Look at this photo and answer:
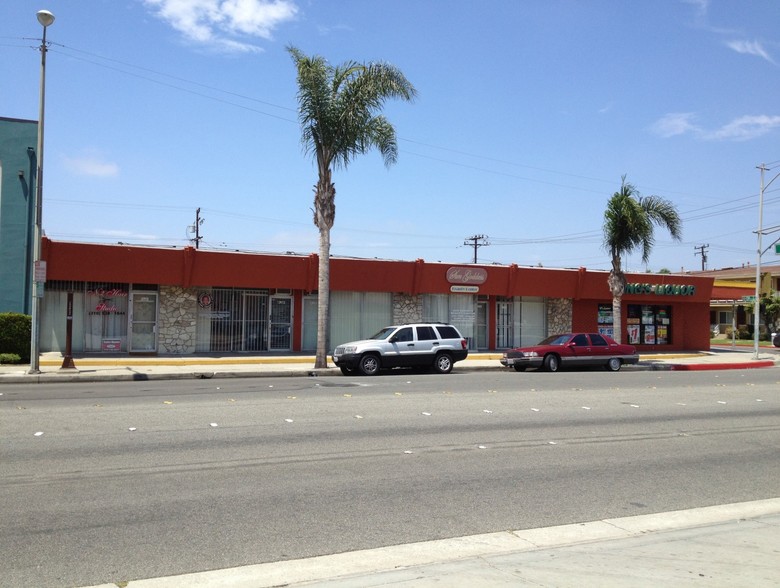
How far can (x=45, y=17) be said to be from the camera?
19297 mm

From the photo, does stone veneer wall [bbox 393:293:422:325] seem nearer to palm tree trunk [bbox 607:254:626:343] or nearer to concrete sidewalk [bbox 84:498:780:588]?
palm tree trunk [bbox 607:254:626:343]

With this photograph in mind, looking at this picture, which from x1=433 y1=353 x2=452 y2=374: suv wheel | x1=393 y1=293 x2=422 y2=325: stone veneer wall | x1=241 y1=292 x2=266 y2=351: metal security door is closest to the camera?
x1=433 y1=353 x2=452 y2=374: suv wheel

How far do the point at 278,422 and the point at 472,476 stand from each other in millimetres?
4426

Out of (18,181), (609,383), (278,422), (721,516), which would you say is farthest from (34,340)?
(721,516)

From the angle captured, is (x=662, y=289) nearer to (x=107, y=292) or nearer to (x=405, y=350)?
(x=405, y=350)

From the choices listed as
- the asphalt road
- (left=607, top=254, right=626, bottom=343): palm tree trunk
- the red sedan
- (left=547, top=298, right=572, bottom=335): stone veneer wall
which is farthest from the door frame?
(left=607, top=254, right=626, bottom=343): palm tree trunk

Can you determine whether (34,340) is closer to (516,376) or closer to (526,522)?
(516,376)

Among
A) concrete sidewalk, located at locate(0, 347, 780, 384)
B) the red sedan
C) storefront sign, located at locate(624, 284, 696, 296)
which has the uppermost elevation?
storefront sign, located at locate(624, 284, 696, 296)

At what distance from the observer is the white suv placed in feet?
74.7

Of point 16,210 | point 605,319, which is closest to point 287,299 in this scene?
point 16,210

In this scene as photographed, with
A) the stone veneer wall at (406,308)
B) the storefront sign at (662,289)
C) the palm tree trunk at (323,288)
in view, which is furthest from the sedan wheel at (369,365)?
the storefront sign at (662,289)

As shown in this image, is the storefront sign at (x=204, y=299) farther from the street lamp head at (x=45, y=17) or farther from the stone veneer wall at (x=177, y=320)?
the street lamp head at (x=45, y=17)

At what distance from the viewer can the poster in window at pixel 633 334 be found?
38250 mm

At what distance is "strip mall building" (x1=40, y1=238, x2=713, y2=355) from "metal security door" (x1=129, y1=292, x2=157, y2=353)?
4cm
